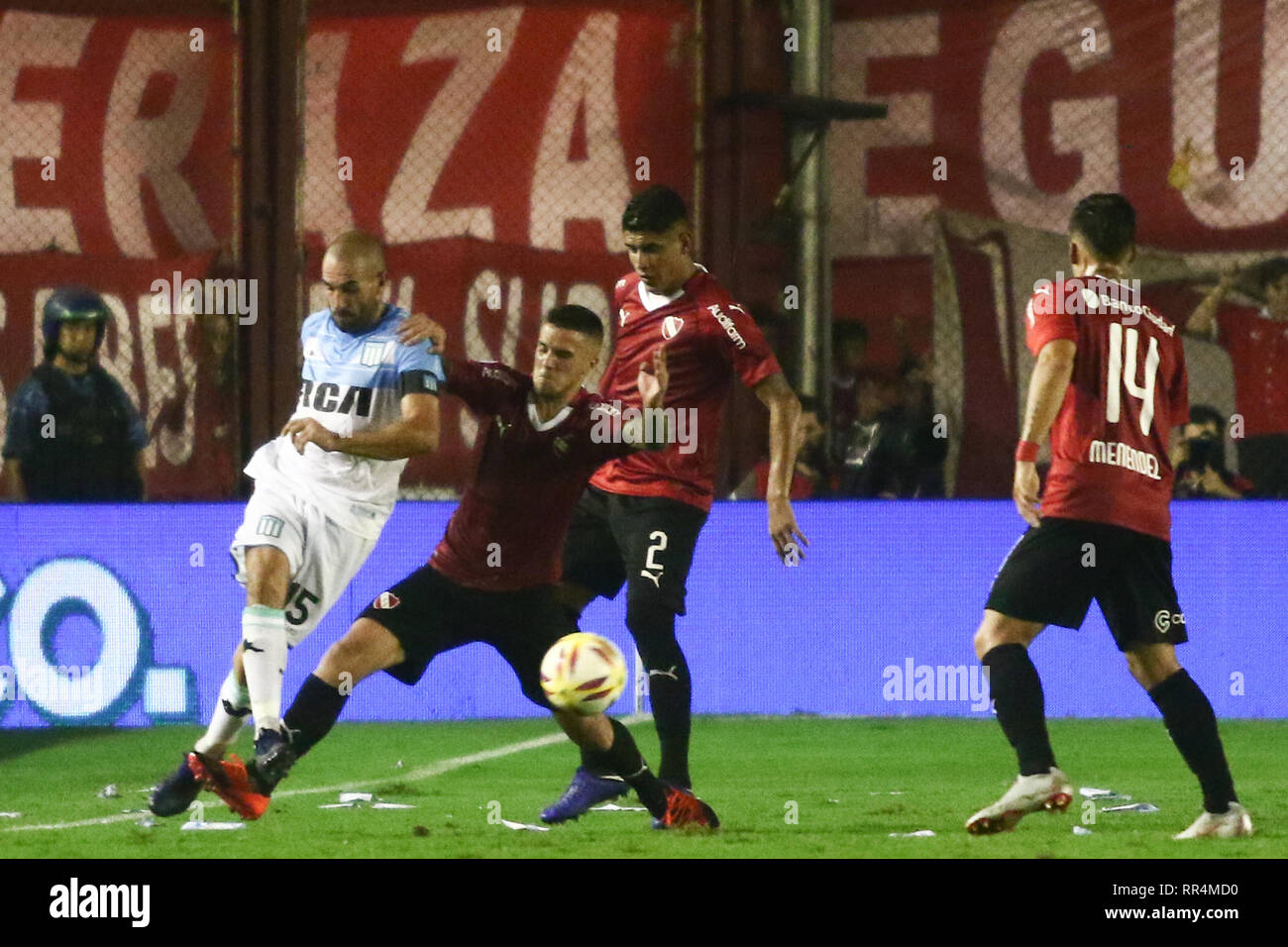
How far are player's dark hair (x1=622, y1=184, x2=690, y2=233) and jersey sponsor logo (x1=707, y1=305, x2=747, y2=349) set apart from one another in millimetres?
324

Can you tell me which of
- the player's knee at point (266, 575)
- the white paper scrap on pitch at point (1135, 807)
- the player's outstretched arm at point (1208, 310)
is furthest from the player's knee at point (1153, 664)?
the player's outstretched arm at point (1208, 310)

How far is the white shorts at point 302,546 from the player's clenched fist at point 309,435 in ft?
0.95

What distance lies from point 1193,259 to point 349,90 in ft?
15.8

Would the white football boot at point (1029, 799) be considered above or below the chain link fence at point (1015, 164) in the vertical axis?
below

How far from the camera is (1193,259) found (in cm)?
1190

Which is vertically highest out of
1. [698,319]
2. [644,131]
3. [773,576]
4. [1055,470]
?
[644,131]

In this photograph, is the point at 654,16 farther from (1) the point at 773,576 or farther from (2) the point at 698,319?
(2) the point at 698,319

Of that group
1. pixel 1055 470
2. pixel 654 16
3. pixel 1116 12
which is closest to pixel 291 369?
pixel 654 16

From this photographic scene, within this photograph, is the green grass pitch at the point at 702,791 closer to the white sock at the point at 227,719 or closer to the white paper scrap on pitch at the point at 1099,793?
the white paper scrap on pitch at the point at 1099,793

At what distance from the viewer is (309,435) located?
6.06 meters

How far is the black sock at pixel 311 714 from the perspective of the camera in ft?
19.9

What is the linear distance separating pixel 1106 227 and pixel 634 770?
6.76 feet

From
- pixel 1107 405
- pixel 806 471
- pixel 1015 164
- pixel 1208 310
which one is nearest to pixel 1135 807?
pixel 1107 405

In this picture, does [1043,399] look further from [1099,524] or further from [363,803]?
[363,803]
